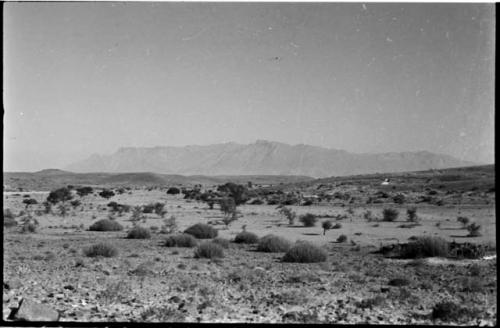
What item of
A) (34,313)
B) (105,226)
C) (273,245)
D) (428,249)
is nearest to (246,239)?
(273,245)

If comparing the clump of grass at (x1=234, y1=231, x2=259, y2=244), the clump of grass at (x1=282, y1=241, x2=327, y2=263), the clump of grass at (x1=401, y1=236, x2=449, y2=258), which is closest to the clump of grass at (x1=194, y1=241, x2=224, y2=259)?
the clump of grass at (x1=282, y1=241, x2=327, y2=263)

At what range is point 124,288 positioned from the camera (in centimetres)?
1170

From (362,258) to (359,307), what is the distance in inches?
254

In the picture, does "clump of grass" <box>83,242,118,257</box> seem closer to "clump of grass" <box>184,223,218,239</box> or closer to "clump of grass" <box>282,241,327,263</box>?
"clump of grass" <box>282,241,327,263</box>

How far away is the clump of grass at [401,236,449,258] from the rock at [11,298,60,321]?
11.2 meters

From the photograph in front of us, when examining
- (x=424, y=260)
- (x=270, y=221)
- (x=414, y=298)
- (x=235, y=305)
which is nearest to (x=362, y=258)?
(x=424, y=260)

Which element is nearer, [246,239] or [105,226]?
[246,239]

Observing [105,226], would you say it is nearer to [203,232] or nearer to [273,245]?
[203,232]

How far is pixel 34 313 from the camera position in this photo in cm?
938

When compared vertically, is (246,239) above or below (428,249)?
below

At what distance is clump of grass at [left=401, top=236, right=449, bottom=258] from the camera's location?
16438 millimetres

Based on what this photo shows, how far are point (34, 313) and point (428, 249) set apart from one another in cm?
1181

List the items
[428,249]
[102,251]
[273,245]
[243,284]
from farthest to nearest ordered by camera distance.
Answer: [273,245] < [428,249] < [102,251] < [243,284]

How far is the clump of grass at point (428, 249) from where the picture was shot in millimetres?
16438
